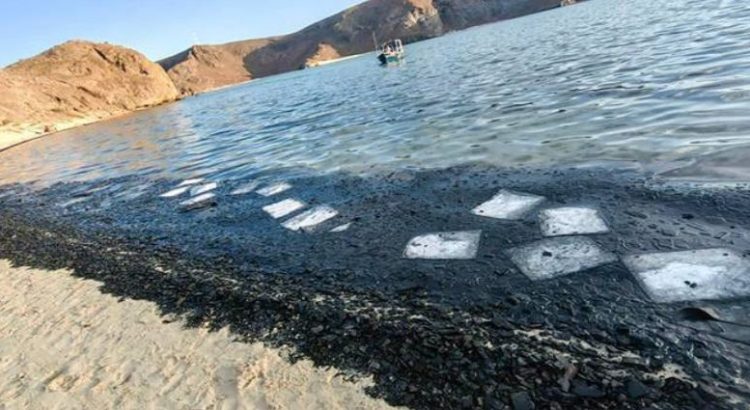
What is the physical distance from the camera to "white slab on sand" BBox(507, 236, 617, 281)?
3896 millimetres

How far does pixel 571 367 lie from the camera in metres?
2.75

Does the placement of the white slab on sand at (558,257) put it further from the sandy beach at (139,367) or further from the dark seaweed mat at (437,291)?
the sandy beach at (139,367)

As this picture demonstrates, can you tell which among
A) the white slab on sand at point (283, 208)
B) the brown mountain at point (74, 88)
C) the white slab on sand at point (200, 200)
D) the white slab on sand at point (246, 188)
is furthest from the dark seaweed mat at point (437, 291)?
the brown mountain at point (74, 88)

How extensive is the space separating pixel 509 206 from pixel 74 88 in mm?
76906

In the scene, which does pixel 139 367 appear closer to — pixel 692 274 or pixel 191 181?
pixel 692 274

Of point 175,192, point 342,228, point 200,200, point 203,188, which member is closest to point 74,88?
point 175,192

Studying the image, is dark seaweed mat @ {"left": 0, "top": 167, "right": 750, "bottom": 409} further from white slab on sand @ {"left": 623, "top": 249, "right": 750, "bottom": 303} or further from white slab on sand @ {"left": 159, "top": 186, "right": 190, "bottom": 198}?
white slab on sand @ {"left": 159, "top": 186, "right": 190, "bottom": 198}

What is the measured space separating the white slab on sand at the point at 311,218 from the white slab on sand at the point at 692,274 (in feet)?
13.2

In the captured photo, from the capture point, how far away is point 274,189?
351 inches

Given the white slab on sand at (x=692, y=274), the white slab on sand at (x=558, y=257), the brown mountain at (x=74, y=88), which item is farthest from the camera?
the brown mountain at (x=74, y=88)

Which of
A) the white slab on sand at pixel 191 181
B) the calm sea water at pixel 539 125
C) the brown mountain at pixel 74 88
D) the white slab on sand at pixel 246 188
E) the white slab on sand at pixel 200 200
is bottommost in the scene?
the calm sea water at pixel 539 125

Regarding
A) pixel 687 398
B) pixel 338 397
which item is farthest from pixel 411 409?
pixel 687 398

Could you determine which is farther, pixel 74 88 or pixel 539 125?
pixel 74 88

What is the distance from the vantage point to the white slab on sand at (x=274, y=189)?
8670 mm
